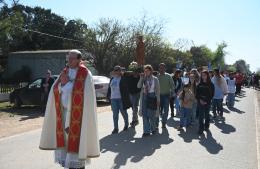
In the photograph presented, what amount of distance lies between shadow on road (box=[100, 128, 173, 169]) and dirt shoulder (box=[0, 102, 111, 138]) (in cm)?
309

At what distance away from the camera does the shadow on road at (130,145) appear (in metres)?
8.60

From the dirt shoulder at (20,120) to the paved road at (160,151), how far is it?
74cm

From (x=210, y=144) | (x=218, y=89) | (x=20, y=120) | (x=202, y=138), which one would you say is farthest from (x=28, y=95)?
→ (x=210, y=144)

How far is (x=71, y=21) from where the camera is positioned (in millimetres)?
70125

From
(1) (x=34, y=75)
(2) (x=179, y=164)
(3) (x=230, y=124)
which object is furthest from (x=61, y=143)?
(1) (x=34, y=75)

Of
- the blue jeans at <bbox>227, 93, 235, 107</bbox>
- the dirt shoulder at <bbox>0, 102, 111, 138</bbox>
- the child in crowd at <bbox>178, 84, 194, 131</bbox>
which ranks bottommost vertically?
the dirt shoulder at <bbox>0, 102, 111, 138</bbox>

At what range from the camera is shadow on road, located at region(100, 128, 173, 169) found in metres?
8.60

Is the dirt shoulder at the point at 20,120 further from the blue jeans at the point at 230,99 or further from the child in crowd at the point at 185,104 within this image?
the blue jeans at the point at 230,99

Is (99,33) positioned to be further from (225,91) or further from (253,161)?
(253,161)

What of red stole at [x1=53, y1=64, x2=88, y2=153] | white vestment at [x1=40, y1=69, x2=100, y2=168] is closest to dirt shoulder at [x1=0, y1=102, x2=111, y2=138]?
white vestment at [x1=40, y1=69, x2=100, y2=168]

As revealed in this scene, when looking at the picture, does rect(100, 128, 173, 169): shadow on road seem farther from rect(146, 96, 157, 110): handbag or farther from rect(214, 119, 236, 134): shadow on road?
rect(214, 119, 236, 134): shadow on road

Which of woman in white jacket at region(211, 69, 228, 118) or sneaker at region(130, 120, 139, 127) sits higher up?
woman in white jacket at region(211, 69, 228, 118)

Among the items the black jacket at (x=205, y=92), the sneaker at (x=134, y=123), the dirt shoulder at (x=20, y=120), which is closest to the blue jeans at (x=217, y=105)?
the sneaker at (x=134, y=123)

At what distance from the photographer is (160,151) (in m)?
9.30
